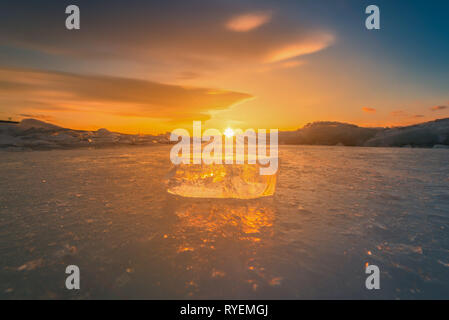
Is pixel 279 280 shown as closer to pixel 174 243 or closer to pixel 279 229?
pixel 279 229

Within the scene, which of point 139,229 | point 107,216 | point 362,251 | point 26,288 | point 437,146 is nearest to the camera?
point 26,288

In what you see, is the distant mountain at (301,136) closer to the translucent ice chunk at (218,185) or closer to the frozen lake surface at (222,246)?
the translucent ice chunk at (218,185)

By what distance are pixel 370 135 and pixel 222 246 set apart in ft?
167

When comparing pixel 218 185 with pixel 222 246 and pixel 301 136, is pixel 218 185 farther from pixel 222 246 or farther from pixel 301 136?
pixel 301 136

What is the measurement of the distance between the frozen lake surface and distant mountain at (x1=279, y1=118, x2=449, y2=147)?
4113 cm

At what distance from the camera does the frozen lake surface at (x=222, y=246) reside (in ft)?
5.15

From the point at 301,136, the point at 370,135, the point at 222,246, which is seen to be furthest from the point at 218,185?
the point at 301,136

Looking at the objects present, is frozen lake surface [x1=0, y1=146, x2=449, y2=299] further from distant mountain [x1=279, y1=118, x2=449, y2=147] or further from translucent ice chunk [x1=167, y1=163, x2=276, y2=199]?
distant mountain [x1=279, y1=118, x2=449, y2=147]

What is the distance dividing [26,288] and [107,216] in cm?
150

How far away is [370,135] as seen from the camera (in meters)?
41.7

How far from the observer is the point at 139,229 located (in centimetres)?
255

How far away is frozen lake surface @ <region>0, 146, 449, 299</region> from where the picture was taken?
157 cm

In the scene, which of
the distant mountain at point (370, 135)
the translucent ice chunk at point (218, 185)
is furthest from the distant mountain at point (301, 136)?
the translucent ice chunk at point (218, 185)
